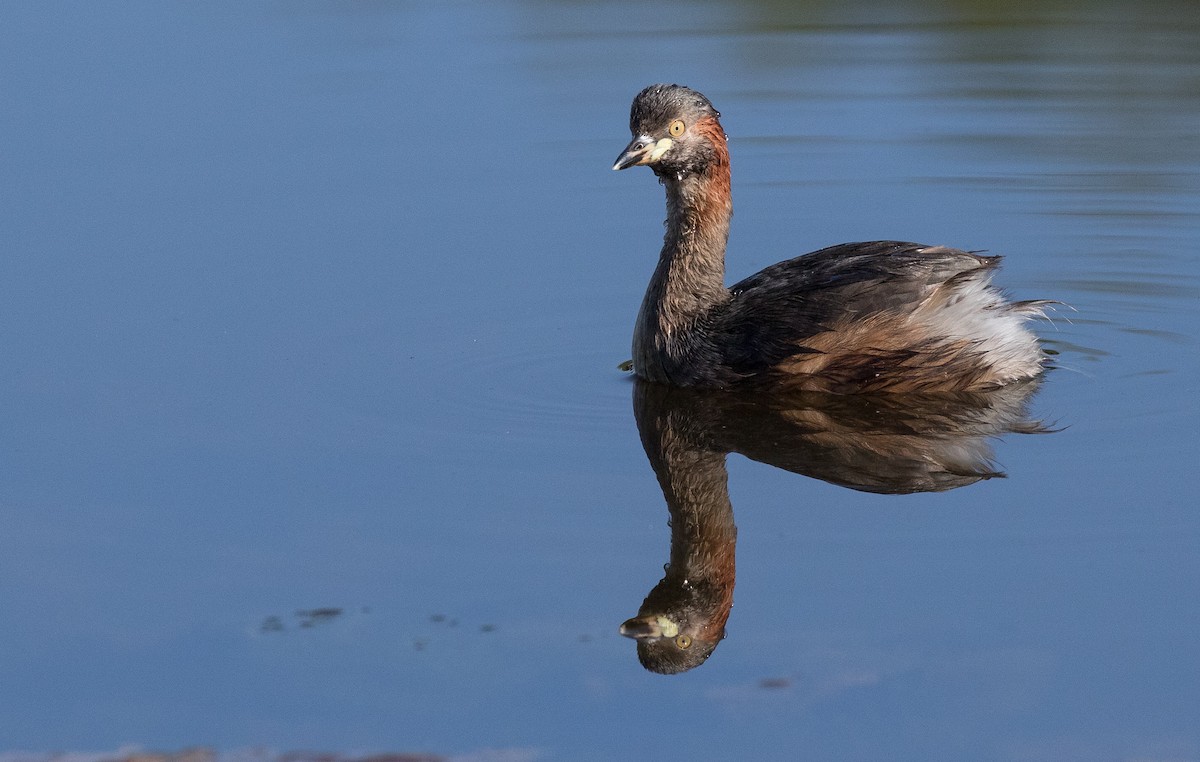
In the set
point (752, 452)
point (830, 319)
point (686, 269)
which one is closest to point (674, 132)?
point (686, 269)

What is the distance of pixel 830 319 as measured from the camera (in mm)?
7277

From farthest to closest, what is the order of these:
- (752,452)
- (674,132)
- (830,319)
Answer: (674,132) < (830,319) < (752,452)

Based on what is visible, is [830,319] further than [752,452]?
Yes

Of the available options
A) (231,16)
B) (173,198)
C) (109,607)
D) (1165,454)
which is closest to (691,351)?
(1165,454)

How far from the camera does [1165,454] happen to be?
249 inches

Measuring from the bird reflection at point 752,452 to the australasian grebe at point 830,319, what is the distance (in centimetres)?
9

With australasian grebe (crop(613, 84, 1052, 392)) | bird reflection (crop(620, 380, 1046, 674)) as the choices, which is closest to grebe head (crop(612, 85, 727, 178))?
australasian grebe (crop(613, 84, 1052, 392))

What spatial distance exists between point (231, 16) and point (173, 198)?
5.27m

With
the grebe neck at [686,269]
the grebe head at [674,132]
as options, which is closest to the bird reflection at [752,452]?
the grebe neck at [686,269]

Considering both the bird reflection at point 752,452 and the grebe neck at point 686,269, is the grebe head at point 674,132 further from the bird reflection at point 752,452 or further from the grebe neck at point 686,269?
the bird reflection at point 752,452

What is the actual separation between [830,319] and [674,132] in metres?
→ 1.17

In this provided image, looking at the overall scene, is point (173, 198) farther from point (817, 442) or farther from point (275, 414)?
point (817, 442)

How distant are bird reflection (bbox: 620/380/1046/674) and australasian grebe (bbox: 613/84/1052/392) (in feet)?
0.30

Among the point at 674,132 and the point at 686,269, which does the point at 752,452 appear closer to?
the point at 686,269
